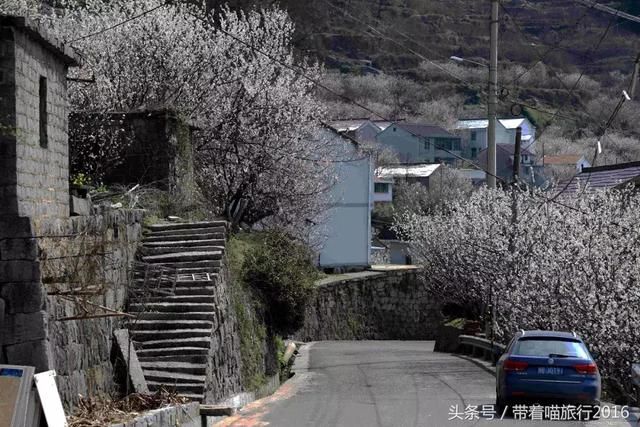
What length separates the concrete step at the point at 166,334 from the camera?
56.7ft

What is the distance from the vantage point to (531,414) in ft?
54.6

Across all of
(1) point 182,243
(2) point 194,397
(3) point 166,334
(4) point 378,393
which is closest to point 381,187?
(4) point 378,393

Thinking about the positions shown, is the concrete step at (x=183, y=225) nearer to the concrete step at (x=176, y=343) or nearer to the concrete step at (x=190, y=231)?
the concrete step at (x=190, y=231)

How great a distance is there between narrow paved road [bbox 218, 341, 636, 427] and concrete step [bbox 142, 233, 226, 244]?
10.6 feet

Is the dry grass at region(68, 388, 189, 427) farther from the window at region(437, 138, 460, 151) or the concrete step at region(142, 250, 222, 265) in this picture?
the window at region(437, 138, 460, 151)

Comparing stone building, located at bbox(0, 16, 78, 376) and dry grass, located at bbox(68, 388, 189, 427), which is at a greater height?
stone building, located at bbox(0, 16, 78, 376)

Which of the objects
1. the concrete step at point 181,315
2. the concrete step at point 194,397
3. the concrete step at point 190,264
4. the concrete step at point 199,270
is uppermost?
the concrete step at point 190,264

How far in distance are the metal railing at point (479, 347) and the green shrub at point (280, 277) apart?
5.48 meters

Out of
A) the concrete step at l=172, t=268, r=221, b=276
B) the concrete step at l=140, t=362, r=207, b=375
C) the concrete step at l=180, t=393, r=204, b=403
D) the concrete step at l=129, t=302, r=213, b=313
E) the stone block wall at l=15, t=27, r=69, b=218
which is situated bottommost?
the concrete step at l=180, t=393, r=204, b=403

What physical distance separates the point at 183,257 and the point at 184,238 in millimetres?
952

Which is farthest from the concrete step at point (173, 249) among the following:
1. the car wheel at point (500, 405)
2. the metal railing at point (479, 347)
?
the metal railing at point (479, 347)

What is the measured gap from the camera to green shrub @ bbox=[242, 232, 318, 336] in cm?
2509

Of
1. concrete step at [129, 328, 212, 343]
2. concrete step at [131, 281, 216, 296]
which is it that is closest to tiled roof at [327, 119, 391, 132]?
concrete step at [131, 281, 216, 296]

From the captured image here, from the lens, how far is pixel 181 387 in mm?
16328
